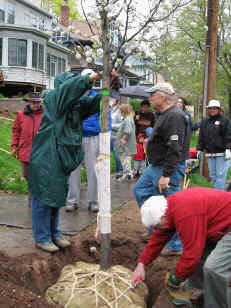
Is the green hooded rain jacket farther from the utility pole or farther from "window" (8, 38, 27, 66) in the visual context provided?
"window" (8, 38, 27, 66)

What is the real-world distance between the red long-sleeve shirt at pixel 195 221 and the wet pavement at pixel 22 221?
185 centimetres

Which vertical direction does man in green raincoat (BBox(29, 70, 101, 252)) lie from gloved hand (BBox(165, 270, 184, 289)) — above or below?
Result: above

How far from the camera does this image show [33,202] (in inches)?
156

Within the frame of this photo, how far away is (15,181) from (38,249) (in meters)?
3.81

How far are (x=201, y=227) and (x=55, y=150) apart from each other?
5.75 ft

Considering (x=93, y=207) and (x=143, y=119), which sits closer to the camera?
(x=93, y=207)

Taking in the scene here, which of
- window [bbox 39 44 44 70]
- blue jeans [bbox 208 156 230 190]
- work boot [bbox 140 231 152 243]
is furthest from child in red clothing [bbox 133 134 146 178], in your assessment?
window [bbox 39 44 44 70]

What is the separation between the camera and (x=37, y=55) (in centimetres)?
2514

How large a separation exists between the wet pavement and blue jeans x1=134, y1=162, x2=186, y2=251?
3.54 feet

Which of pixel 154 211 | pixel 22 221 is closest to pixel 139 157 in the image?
pixel 22 221

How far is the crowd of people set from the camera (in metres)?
2.89

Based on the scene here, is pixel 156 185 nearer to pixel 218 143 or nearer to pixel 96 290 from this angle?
pixel 96 290

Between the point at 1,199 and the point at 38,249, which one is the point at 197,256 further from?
the point at 1,199

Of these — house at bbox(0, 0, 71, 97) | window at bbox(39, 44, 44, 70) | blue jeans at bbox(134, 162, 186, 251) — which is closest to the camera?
blue jeans at bbox(134, 162, 186, 251)
